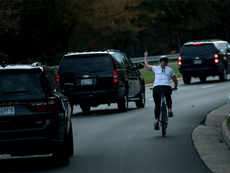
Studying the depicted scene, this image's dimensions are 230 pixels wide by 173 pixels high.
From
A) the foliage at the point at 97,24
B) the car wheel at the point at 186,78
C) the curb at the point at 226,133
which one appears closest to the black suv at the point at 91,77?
the curb at the point at 226,133

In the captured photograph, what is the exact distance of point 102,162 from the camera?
13.2m

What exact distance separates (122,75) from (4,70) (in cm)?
1193

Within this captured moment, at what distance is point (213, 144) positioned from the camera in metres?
15.3

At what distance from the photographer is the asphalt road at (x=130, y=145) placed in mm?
12609

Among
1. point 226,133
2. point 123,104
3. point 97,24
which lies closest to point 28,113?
point 226,133

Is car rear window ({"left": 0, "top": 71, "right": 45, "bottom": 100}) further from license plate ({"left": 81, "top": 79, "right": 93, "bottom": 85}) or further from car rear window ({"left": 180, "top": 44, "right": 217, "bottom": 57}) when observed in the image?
car rear window ({"left": 180, "top": 44, "right": 217, "bottom": 57})

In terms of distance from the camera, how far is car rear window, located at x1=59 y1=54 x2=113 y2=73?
2362 cm

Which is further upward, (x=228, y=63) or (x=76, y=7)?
(x=76, y=7)

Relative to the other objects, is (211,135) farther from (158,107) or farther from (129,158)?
(129,158)

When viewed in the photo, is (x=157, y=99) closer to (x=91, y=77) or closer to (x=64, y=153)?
(x=64, y=153)

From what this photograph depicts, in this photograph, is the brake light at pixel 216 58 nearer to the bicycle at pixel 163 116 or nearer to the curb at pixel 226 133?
the bicycle at pixel 163 116

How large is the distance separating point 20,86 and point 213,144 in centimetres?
443

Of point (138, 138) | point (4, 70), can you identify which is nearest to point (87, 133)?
point (138, 138)

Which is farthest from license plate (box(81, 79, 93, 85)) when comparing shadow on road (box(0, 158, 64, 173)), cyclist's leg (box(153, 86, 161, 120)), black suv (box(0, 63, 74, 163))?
black suv (box(0, 63, 74, 163))
